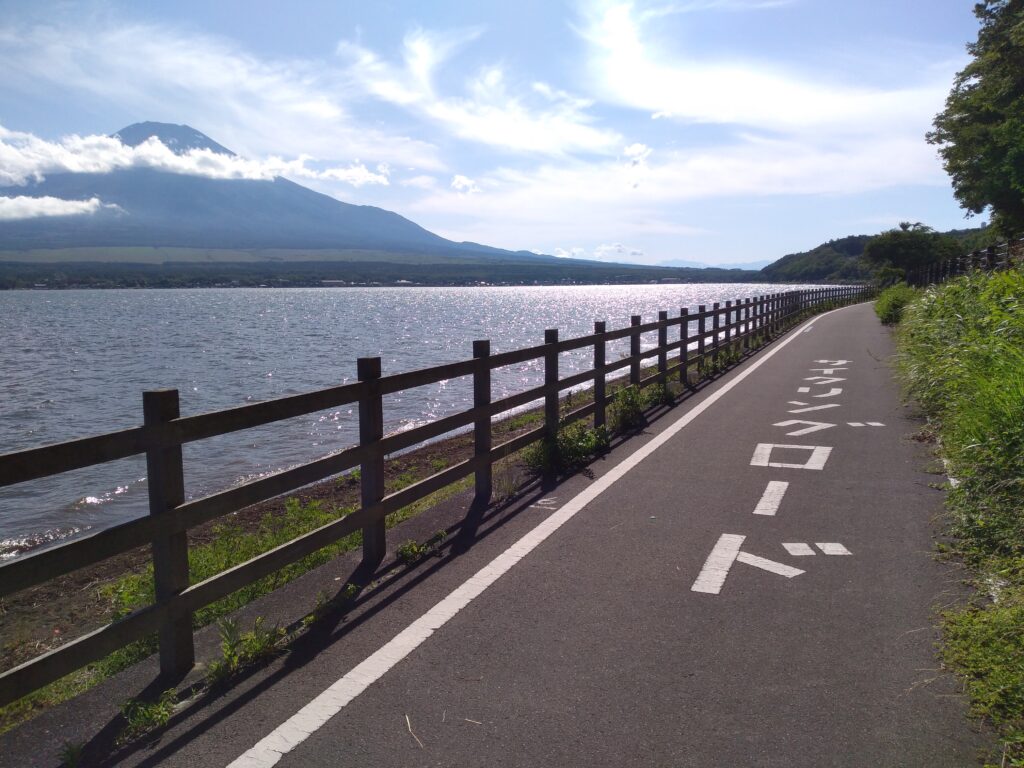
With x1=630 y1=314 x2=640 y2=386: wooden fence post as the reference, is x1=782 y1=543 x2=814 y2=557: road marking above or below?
below

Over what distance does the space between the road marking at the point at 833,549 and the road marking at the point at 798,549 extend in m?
0.08

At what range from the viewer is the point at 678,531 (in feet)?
20.8

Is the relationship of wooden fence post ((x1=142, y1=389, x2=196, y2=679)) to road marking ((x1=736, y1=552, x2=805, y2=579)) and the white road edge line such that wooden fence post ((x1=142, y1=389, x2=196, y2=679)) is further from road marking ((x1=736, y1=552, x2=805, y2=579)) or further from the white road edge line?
road marking ((x1=736, y1=552, x2=805, y2=579))

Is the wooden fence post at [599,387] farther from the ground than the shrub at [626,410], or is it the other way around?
the wooden fence post at [599,387]

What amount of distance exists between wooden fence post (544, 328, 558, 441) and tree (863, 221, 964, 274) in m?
84.6

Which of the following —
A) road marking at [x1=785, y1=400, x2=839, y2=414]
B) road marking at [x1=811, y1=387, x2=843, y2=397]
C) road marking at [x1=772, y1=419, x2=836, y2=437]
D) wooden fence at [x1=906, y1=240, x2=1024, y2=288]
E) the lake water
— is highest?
wooden fence at [x1=906, y1=240, x2=1024, y2=288]

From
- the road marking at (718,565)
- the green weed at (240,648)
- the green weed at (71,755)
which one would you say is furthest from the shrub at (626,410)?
the green weed at (71,755)

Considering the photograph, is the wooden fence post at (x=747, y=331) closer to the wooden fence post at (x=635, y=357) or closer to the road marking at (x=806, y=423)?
the wooden fence post at (x=635, y=357)

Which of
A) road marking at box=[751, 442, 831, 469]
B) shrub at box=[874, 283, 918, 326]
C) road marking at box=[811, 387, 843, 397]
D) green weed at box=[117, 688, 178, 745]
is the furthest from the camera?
shrub at box=[874, 283, 918, 326]

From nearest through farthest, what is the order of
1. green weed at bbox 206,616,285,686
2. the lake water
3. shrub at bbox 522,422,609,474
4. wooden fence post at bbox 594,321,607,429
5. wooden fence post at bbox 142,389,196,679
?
wooden fence post at bbox 142,389,196,679
green weed at bbox 206,616,285,686
shrub at bbox 522,422,609,474
wooden fence post at bbox 594,321,607,429
the lake water

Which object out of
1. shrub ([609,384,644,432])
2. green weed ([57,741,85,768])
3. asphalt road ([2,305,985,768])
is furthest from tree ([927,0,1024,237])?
green weed ([57,741,85,768])

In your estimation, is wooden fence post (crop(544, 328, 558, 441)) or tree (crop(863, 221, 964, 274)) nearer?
wooden fence post (crop(544, 328, 558, 441))

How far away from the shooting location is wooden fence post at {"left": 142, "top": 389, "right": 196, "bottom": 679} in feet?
12.9

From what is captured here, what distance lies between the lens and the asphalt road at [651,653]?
11.2 feet
